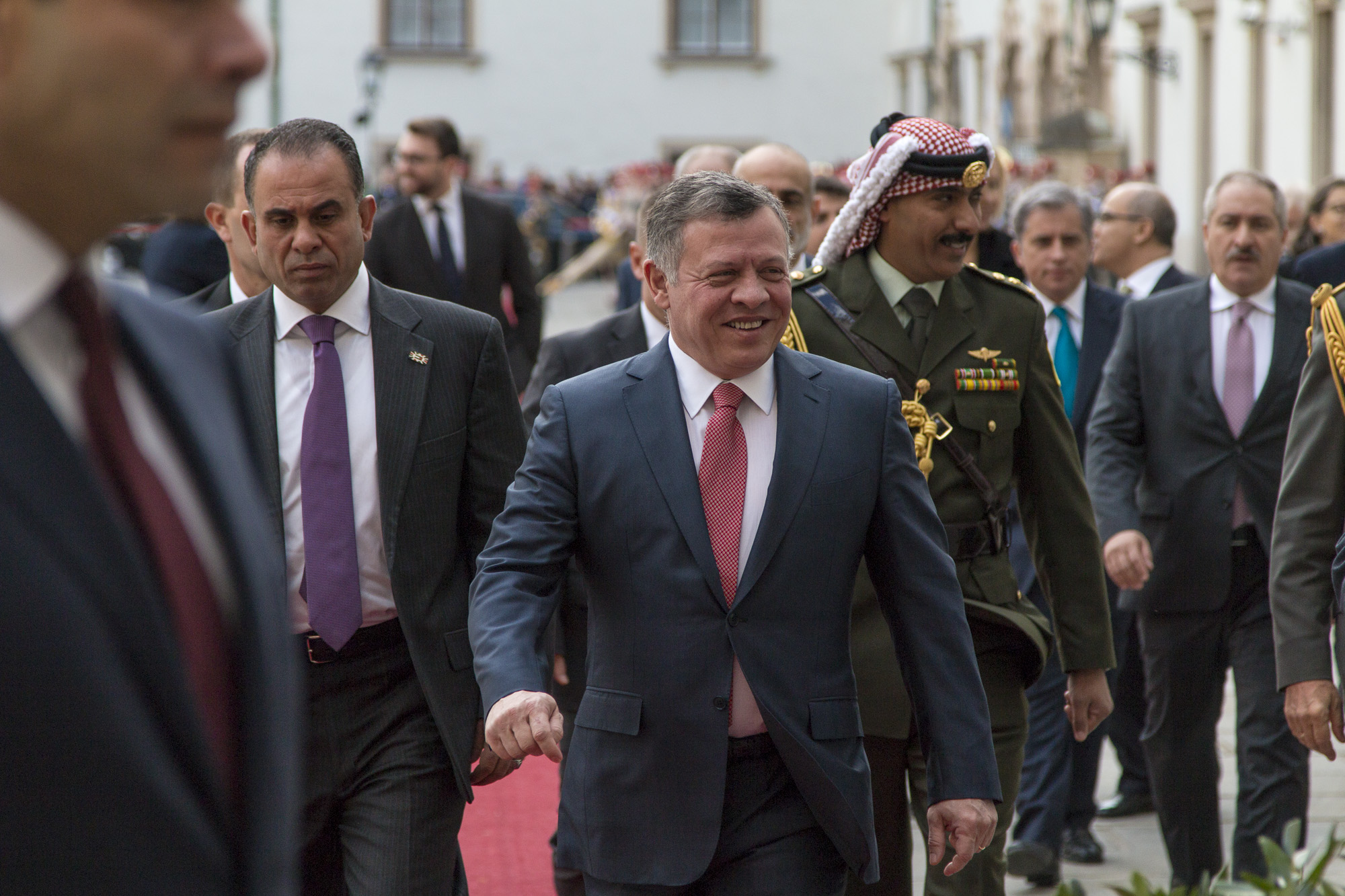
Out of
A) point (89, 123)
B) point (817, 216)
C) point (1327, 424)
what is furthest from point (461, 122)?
point (89, 123)

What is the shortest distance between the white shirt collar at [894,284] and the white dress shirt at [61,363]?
3160 mm

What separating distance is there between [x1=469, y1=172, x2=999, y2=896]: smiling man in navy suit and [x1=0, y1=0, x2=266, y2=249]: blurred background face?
1.97m

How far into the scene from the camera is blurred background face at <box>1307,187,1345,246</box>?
10.2 metres

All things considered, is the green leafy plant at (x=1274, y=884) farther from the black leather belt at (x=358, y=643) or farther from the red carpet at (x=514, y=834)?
the red carpet at (x=514, y=834)

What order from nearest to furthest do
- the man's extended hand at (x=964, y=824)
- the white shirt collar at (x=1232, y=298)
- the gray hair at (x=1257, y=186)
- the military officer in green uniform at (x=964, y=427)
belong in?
1. the man's extended hand at (x=964, y=824)
2. the military officer in green uniform at (x=964, y=427)
3. the white shirt collar at (x=1232, y=298)
4. the gray hair at (x=1257, y=186)

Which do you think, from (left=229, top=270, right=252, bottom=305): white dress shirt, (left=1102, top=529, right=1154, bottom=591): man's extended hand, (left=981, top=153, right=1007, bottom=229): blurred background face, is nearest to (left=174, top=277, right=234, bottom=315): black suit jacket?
(left=229, top=270, right=252, bottom=305): white dress shirt

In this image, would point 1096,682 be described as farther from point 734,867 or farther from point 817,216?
point 817,216

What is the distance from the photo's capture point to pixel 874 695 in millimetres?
4172

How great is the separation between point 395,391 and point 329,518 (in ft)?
1.05

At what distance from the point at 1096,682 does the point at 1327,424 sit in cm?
83

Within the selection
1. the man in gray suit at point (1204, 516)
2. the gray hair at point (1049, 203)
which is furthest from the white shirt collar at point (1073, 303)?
the man in gray suit at point (1204, 516)

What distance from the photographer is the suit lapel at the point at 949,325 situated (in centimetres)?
439

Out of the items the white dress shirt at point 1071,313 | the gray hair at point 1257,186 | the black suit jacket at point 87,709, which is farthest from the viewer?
the white dress shirt at point 1071,313

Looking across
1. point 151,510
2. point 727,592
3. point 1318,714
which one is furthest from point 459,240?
point 151,510
